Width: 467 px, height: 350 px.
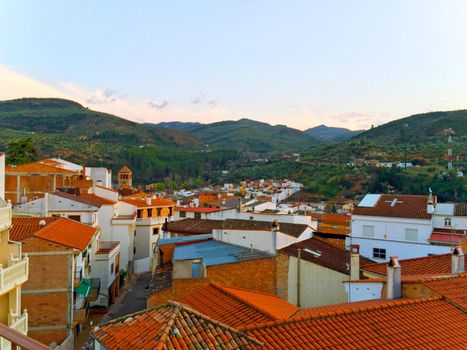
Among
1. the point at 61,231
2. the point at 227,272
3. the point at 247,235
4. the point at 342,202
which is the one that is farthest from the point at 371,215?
the point at 342,202

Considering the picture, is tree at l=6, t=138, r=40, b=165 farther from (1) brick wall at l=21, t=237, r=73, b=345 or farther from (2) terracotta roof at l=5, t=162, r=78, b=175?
(1) brick wall at l=21, t=237, r=73, b=345

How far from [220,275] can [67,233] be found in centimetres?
982

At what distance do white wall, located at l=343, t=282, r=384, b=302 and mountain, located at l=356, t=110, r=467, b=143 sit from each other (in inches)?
4167

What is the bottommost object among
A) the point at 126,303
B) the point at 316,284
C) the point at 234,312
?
the point at 126,303

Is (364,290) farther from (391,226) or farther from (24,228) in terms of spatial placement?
(24,228)

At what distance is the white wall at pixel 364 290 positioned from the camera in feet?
44.1

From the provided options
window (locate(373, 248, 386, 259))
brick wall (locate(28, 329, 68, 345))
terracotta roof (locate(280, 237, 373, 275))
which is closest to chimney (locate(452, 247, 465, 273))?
terracotta roof (locate(280, 237, 373, 275))

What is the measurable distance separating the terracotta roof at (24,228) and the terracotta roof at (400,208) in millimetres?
19236

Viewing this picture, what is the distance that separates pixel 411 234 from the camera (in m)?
27.3

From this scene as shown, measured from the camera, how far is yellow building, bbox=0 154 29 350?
41.6 feet

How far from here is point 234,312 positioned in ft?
34.9

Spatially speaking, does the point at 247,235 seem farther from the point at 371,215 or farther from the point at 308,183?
the point at 308,183

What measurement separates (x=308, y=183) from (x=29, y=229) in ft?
213

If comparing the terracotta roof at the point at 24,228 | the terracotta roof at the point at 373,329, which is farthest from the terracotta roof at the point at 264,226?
the terracotta roof at the point at 373,329
